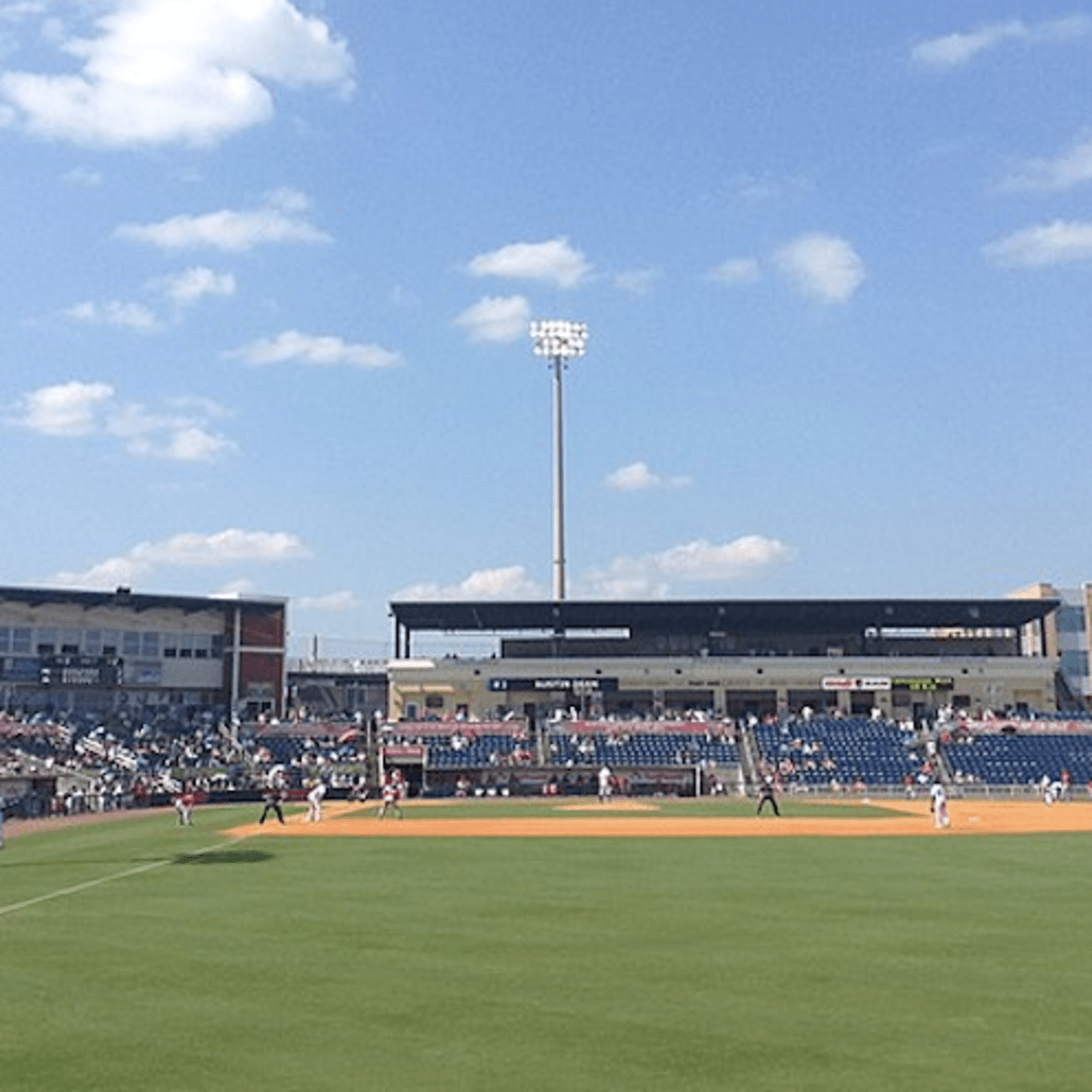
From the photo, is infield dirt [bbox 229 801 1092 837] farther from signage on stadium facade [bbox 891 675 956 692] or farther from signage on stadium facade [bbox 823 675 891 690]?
signage on stadium facade [bbox 891 675 956 692]

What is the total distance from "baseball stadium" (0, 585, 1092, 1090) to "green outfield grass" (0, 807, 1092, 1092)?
80 mm

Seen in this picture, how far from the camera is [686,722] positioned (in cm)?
8681

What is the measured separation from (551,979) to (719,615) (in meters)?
82.5

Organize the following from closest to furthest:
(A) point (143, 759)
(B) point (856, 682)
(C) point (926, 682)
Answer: (A) point (143, 759) < (B) point (856, 682) < (C) point (926, 682)

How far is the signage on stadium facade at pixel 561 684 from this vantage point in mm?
94875

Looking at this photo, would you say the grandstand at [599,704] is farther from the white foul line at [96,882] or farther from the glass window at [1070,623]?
the white foul line at [96,882]

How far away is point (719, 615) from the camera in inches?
3819

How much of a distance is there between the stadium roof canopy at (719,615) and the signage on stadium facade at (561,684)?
5.82m

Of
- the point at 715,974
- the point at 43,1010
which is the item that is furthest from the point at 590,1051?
the point at 43,1010

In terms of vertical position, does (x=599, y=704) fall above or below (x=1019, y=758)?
above

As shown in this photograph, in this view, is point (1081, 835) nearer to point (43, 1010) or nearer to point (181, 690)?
point (43, 1010)

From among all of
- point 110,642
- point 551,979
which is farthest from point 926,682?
point 551,979

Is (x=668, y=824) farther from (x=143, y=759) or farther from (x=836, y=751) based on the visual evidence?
(x=143, y=759)

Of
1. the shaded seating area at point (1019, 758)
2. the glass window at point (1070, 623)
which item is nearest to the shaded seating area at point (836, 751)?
the shaded seating area at point (1019, 758)
